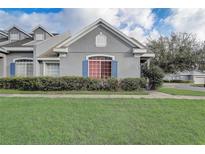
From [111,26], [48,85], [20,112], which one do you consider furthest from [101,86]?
[20,112]

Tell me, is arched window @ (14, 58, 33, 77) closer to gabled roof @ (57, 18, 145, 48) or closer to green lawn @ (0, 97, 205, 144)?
gabled roof @ (57, 18, 145, 48)

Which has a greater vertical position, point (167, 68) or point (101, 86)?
point (167, 68)

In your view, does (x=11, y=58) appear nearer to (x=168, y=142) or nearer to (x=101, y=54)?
(x=101, y=54)

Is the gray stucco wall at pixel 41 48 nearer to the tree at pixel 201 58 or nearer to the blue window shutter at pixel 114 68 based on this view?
the blue window shutter at pixel 114 68

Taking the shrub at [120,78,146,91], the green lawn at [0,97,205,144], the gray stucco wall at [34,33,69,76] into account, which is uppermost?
the gray stucco wall at [34,33,69,76]

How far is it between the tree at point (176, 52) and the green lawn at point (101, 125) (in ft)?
84.6

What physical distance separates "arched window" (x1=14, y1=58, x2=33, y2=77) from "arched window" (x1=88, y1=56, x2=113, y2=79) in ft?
23.0

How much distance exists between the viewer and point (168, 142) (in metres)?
3.74

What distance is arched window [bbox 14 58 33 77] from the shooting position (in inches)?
614

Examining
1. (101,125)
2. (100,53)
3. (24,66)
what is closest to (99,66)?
(100,53)

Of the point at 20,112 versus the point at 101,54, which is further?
the point at 101,54

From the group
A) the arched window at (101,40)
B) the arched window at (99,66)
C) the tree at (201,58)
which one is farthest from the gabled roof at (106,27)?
the tree at (201,58)

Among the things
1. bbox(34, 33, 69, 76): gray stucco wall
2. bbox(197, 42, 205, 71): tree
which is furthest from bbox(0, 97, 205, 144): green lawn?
bbox(197, 42, 205, 71): tree

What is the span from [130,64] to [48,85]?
688 centimetres
